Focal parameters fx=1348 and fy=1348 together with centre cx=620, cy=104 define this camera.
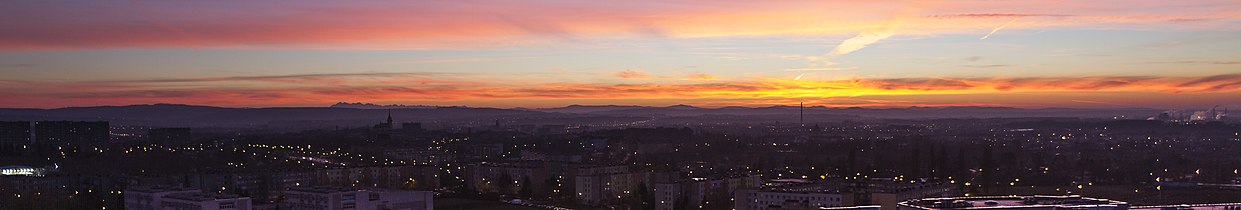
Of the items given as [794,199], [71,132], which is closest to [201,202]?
[794,199]

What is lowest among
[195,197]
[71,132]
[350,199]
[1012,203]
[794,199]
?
[794,199]

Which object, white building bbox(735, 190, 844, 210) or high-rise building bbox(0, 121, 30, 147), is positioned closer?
white building bbox(735, 190, 844, 210)

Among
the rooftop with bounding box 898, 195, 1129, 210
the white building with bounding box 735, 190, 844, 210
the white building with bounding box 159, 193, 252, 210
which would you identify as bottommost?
the white building with bounding box 735, 190, 844, 210

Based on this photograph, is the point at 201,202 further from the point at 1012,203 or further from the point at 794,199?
the point at 1012,203

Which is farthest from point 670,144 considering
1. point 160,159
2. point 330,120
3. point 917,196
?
point 330,120

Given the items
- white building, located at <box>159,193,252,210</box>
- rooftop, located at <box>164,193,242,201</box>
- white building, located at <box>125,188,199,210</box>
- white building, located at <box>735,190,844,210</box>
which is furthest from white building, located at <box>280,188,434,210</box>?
white building, located at <box>735,190,844,210</box>

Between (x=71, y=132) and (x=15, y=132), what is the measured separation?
315cm

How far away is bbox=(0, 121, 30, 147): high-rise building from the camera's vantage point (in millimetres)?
64562

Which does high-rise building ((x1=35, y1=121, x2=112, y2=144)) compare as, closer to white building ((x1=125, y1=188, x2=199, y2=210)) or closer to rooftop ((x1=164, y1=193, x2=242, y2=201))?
white building ((x1=125, y1=188, x2=199, y2=210))

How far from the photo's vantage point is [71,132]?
215ft

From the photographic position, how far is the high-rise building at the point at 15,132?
2542 inches

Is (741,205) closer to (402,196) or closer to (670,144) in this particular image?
(402,196)

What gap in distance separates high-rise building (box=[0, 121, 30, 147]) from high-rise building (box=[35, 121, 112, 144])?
755 mm

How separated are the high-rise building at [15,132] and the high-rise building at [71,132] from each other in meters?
0.75
